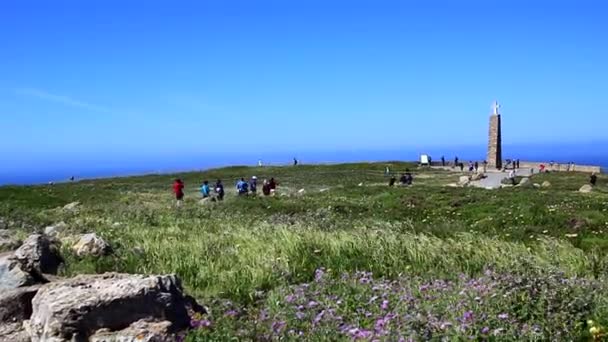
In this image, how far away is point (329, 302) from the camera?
307 inches

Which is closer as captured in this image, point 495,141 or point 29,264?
Answer: point 29,264

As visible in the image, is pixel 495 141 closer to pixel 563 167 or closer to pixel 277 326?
pixel 563 167

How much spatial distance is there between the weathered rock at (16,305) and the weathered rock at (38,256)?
1056 millimetres

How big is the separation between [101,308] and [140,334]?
52 centimetres

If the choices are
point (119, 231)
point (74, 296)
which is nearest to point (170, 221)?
point (119, 231)

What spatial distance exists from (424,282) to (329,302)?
211 centimetres

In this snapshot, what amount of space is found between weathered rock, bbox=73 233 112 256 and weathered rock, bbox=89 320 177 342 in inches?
250

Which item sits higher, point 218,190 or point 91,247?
point 91,247

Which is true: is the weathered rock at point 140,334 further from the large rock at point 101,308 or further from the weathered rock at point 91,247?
the weathered rock at point 91,247

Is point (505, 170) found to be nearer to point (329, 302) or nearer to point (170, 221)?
point (170, 221)

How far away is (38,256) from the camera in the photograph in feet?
32.6

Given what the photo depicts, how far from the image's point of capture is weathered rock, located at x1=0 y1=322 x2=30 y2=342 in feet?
23.0

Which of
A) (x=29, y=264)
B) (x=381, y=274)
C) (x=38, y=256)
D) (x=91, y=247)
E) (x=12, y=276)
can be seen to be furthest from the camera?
(x=91, y=247)

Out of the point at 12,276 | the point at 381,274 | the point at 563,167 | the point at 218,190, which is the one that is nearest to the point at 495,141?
the point at 563,167
